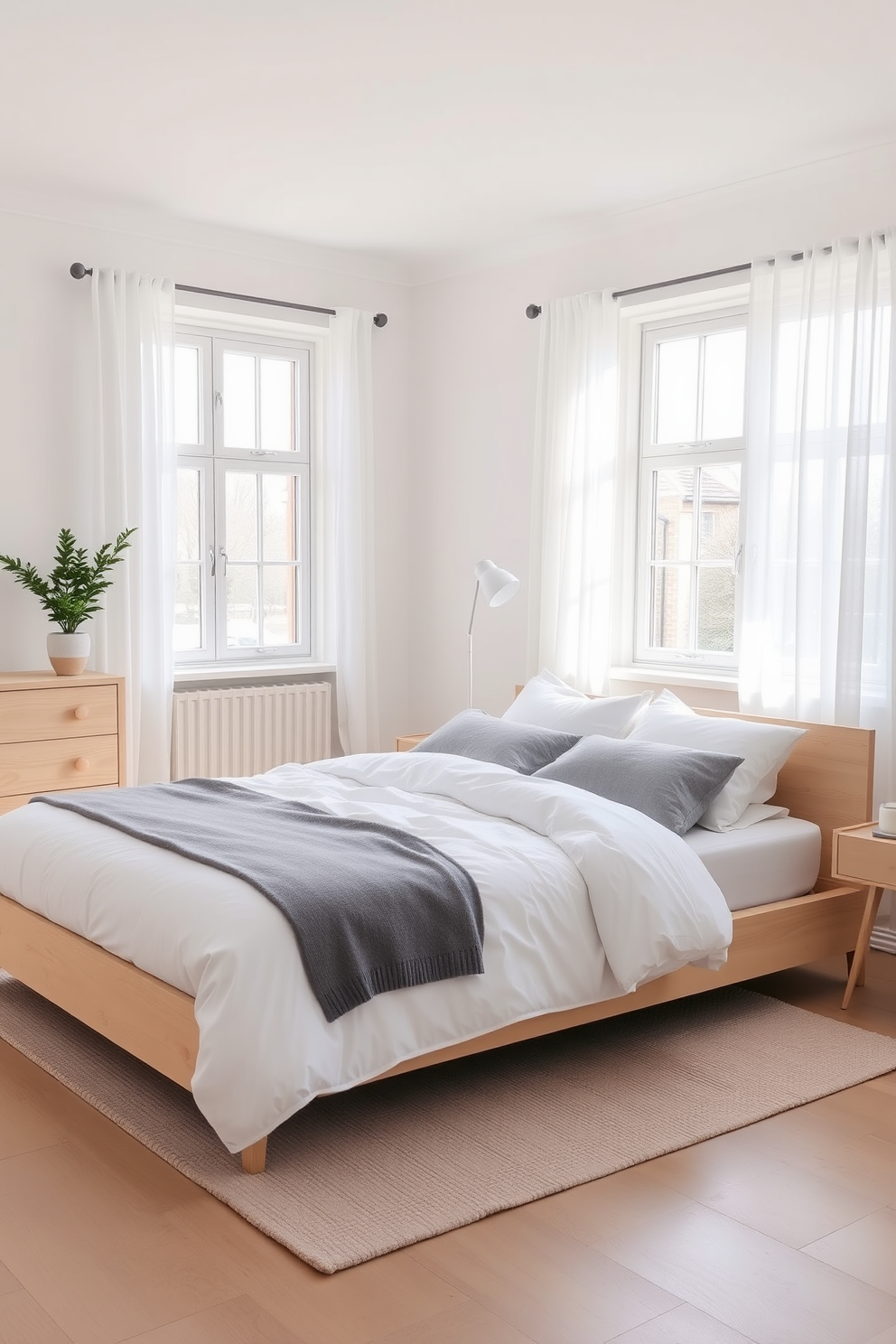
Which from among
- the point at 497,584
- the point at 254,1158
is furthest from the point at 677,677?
the point at 254,1158

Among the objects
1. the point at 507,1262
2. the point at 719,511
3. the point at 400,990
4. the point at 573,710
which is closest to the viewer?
the point at 507,1262

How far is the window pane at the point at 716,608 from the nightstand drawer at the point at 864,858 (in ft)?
4.28

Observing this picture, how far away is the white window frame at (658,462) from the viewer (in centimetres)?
469

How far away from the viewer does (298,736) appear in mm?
5562

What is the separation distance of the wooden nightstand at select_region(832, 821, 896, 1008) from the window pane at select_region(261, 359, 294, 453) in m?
3.19

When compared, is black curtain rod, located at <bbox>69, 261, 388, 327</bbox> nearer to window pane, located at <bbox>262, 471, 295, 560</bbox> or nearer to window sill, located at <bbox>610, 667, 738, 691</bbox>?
window pane, located at <bbox>262, 471, 295, 560</bbox>

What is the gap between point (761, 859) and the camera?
141 inches

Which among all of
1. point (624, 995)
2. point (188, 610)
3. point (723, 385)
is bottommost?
point (624, 995)

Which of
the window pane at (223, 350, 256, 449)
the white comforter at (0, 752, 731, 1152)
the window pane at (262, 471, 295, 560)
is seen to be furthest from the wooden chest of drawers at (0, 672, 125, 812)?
the window pane at (223, 350, 256, 449)

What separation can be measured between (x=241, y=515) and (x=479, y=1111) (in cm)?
338

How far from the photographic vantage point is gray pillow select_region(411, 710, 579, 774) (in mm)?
4031

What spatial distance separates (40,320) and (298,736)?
81.1 inches

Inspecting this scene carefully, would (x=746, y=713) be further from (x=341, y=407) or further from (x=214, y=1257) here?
(x=214, y=1257)

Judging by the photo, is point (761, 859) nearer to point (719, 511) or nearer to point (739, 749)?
point (739, 749)
